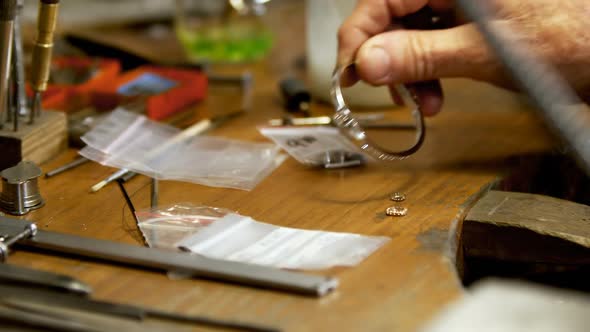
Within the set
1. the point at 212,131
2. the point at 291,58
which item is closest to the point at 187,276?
the point at 212,131

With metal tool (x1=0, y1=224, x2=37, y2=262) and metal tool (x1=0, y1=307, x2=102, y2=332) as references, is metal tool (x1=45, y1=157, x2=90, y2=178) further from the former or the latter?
metal tool (x1=0, y1=307, x2=102, y2=332)

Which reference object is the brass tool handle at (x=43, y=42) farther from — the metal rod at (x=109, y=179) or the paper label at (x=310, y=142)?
the paper label at (x=310, y=142)

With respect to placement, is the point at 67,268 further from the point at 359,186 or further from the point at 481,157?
the point at 481,157

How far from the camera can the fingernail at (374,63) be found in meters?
0.68

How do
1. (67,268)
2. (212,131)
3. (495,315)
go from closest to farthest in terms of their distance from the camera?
(495,315) → (67,268) → (212,131)

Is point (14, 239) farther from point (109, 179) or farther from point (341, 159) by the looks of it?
point (341, 159)

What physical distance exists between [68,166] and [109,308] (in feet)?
0.91

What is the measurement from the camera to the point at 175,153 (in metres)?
0.73

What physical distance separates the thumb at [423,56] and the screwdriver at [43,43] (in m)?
0.26

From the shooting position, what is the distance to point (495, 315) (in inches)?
16.0

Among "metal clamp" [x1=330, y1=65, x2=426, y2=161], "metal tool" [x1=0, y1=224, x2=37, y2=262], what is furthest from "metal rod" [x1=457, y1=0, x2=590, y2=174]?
"metal tool" [x1=0, y1=224, x2=37, y2=262]

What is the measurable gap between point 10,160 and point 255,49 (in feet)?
1.87

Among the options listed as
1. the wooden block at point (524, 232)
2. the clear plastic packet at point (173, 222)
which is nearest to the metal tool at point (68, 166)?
the clear plastic packet at point (173, 222)

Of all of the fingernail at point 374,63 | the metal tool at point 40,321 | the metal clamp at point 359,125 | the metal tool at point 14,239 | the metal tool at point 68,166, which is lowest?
the metal tool at point 68,166
